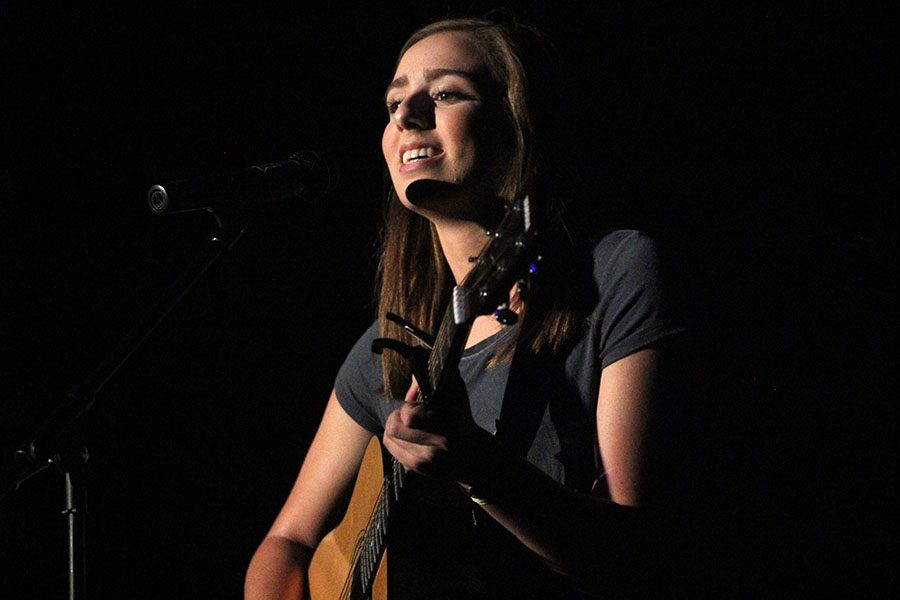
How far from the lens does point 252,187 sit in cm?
161

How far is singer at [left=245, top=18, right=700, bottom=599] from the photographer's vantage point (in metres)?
1.45

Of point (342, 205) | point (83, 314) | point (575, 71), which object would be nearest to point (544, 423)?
point (575, 71)

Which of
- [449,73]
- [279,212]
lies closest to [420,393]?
[449,73]

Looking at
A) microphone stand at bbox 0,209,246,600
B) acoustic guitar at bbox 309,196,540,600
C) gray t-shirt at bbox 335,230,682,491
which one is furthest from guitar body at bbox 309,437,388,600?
microphone stand at bbox 0,209,246,600

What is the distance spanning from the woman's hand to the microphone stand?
52cm

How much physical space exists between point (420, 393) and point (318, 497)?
0.98 m

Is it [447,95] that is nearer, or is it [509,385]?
[509,385]

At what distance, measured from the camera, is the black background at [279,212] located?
80.8 inches

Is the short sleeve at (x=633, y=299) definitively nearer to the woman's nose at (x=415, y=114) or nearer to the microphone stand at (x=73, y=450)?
the woman's nose at (x=415, y=114)

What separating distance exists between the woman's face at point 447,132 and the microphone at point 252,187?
24 centimetres

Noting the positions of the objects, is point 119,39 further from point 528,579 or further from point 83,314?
point 528,579

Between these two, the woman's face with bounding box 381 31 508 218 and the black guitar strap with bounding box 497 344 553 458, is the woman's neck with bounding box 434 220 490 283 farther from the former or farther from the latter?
the black guitar strap with bounding box 497 344 553 458

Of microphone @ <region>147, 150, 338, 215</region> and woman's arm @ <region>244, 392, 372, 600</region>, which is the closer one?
microphone @ <region>147, 150, 338, 215</region>

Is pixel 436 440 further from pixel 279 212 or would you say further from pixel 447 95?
pixel 279 212
